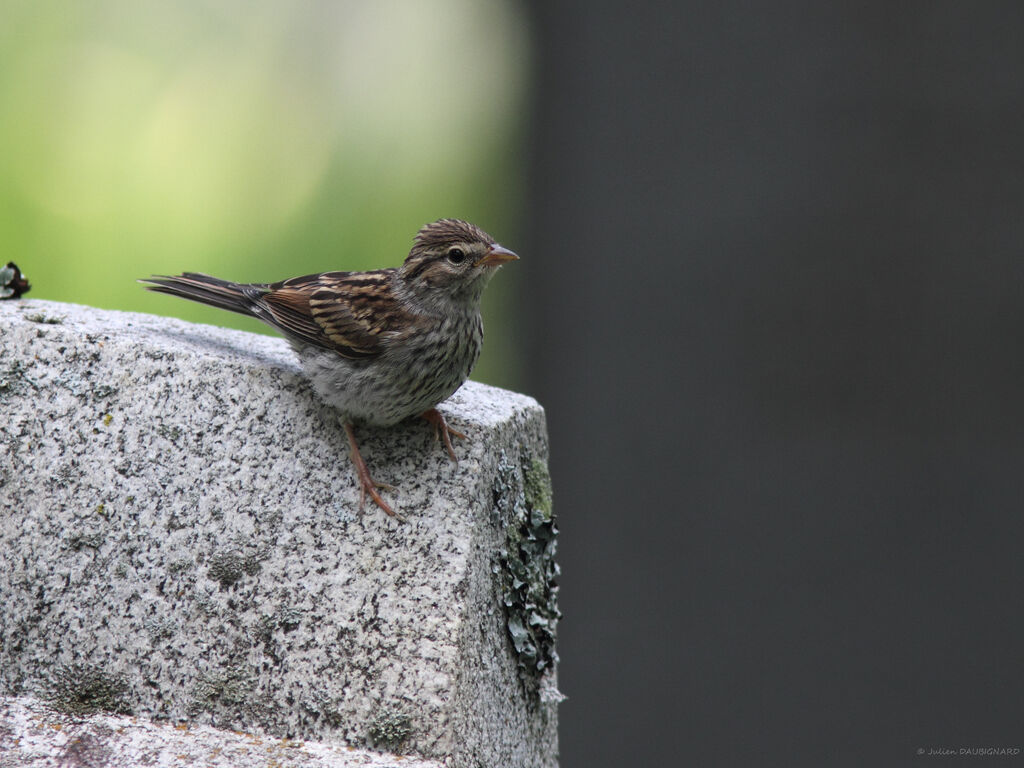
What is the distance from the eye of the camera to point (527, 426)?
287 centimetres

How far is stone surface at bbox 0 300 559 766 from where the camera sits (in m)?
2.30

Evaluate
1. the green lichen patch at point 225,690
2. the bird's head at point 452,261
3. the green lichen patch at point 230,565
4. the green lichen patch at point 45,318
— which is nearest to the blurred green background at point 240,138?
the bird's head at point 452,261

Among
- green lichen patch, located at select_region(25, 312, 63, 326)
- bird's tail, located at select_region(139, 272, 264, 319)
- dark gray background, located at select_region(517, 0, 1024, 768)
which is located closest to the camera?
green lichen patch, located at select_region(25, 312, 63, 326)

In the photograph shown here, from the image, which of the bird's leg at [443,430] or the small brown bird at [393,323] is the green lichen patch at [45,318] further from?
the bird's leg at [443,430]

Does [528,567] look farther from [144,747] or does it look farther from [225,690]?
[144,747]

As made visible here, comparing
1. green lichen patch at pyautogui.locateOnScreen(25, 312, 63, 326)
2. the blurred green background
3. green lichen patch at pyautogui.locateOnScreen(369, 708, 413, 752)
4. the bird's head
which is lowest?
green lichen patch at pyautogui.locateOnScreen(369, 708, 413, 752)

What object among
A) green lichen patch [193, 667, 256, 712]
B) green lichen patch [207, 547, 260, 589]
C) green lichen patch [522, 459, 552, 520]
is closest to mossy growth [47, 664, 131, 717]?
green lichen patch [193, 667, 256, 712]

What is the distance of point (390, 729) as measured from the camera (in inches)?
88.4

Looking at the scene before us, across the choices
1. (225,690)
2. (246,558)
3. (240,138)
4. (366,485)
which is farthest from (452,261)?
(240,138)

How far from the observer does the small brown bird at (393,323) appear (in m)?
2.64

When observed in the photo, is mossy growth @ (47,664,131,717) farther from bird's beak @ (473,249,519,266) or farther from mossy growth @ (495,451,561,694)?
bird's beak @ (473,249,519,266)

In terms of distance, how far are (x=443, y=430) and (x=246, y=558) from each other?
559mm

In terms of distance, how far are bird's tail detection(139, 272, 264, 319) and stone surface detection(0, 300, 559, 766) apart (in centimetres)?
51

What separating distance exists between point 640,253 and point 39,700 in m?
3.06
